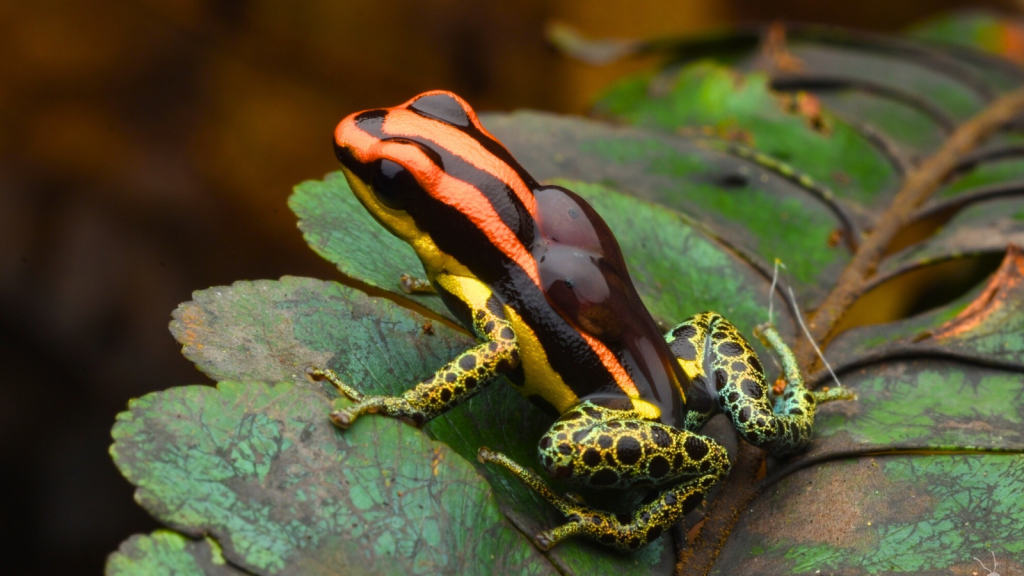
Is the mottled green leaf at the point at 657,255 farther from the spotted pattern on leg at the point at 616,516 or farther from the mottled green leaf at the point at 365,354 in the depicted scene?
the spotted pattern on leg at the point at 616,516

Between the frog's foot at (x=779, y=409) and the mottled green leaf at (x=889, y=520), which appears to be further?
the frog's foot at (x=779, y=409)

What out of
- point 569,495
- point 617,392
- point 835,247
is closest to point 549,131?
point 835,247

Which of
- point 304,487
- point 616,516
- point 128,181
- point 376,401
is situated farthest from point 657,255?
point 128,181

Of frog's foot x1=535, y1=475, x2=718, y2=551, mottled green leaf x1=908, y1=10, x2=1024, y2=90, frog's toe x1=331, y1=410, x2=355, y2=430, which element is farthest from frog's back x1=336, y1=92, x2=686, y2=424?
mottled green leaf x1=908, y1=10, x2=1024, y2=90

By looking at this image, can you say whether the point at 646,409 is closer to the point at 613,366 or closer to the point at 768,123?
the point at 613,366

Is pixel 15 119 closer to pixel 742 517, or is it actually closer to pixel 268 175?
pixel 268 175

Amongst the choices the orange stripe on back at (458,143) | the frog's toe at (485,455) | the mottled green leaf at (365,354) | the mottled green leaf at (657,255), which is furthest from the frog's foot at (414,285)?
the frog's toe at (485,455)

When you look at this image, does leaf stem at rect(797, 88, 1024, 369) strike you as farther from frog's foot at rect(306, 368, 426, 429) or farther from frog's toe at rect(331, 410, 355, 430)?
frog's toe at rect(331, 410, 355, 430)
